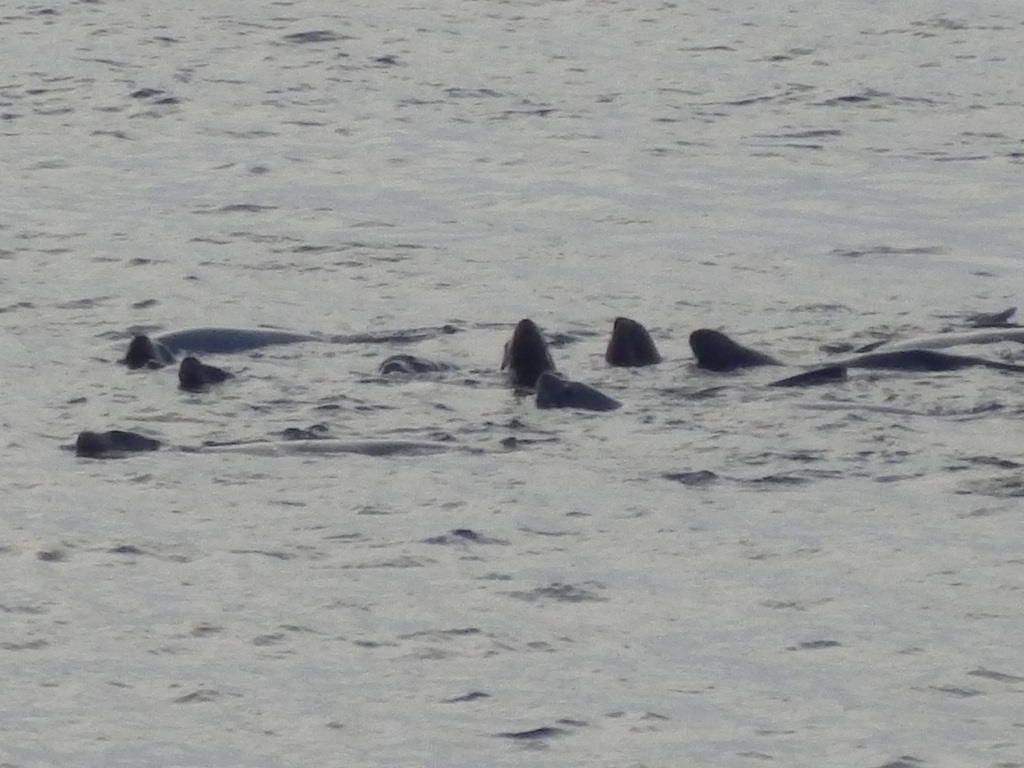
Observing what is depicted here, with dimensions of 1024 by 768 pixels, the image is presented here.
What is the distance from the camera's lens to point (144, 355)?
1412 centimetres

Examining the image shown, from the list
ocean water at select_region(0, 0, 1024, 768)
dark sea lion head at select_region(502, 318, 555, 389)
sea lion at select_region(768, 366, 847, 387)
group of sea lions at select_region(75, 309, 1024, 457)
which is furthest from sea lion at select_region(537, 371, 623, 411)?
sea lion at select_region(768, 366, 847, 387)

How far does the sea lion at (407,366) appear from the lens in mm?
13938

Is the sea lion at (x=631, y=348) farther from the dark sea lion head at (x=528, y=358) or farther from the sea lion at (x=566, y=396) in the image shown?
the sea lion at (x=566, y=396)

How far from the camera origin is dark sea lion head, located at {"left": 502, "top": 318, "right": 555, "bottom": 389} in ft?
44.7

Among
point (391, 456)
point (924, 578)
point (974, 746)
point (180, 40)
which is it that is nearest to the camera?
point (974, 746)

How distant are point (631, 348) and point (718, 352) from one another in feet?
1.79

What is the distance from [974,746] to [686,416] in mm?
4661

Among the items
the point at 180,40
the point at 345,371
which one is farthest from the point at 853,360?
the point at 180,40

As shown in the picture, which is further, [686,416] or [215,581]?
[686,416]

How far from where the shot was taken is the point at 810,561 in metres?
10.5

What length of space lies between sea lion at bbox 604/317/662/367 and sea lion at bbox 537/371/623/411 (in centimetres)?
109

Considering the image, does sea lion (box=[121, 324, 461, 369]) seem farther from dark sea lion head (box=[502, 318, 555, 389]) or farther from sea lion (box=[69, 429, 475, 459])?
sea lion (box=[69, 429, 475, 459])

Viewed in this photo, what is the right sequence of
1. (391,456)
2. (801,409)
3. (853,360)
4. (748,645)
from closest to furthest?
(748,645)
(391,456)
(801,409)
(853,360)

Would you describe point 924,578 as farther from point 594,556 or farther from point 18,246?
point 18,246
